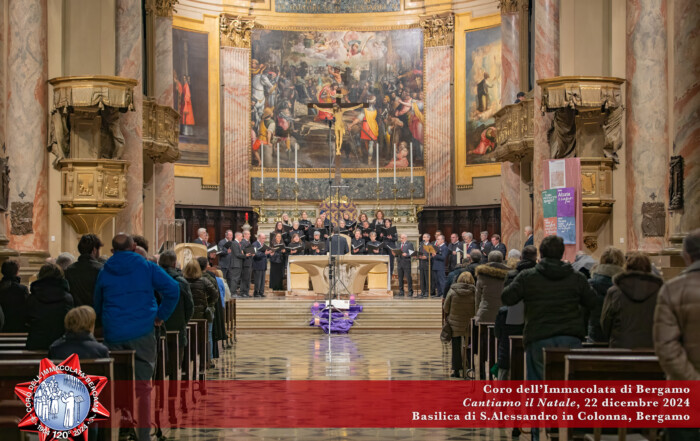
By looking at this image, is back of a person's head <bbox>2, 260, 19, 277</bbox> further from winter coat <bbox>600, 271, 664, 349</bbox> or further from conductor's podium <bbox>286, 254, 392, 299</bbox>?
conductor's podium <bbox>286, 254, 392, 299</bbox>

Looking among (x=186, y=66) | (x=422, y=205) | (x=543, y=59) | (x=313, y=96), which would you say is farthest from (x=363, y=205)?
(x=543, y=59)

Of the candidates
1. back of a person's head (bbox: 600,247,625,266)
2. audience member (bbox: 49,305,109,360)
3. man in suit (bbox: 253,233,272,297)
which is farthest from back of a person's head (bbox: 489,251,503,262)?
man in suit (bbox: 253,233,272,297)

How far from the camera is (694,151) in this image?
1097 cm

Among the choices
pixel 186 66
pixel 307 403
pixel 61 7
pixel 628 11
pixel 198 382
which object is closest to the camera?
pixel 307 403

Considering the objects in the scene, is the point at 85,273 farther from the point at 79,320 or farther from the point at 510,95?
the point at 510,95

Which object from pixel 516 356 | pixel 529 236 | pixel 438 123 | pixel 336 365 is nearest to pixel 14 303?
pixel 516 356

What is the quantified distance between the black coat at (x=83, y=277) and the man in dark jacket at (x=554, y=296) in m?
3.69

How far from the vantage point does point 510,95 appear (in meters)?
25.7

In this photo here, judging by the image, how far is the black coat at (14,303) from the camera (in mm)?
9859

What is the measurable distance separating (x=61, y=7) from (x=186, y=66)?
11513 millimetres

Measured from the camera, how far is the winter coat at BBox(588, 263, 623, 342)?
9.04 m

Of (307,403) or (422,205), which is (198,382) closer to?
(307,403)

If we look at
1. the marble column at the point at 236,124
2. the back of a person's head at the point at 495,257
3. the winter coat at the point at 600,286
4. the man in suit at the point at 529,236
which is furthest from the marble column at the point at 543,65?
the marble column at the point at 236,124

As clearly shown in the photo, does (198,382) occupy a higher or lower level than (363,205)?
lower
